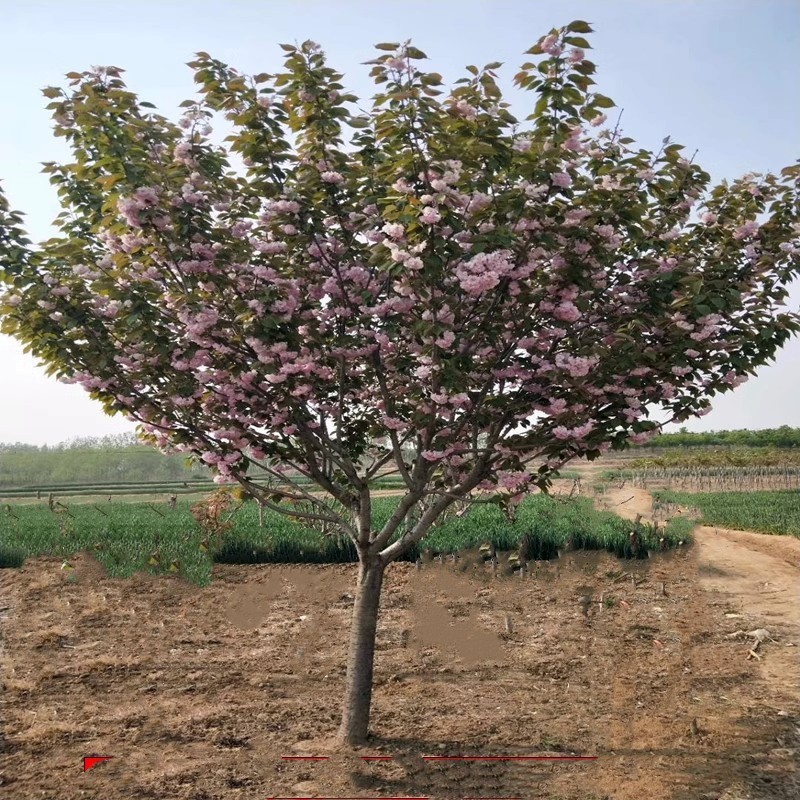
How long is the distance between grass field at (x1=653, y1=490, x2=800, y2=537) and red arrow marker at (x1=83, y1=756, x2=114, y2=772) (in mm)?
20328

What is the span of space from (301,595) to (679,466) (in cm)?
4494

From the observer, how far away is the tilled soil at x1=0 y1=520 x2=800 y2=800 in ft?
21.0

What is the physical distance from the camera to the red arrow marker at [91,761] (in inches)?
261

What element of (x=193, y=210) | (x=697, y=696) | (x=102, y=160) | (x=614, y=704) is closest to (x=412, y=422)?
(x=193, y=210)

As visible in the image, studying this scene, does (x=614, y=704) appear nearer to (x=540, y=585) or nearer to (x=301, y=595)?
(x=540, y=585)

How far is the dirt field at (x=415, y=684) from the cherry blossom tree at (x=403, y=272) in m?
2.52

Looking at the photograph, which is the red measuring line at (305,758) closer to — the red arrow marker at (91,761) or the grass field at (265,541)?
the red arrow marker at (91,761)

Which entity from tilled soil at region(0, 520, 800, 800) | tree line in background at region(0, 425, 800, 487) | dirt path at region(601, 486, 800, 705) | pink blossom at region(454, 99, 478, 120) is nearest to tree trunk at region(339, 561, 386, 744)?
tilled soil at region(0, 520, 800, 800)

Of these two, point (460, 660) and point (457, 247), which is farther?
point (460, 660)

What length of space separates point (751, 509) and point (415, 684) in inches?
874

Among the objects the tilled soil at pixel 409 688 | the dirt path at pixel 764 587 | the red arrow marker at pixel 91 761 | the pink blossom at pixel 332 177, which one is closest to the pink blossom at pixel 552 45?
the pink blossom at pixel 332 177

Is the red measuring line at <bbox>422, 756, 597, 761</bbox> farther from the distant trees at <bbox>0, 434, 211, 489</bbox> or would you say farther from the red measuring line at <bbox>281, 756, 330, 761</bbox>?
the distant trees at <bbox>0, 434, 211, 489</bbox>

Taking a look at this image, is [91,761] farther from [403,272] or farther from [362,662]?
[403,272]

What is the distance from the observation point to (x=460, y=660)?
9.84 metres
